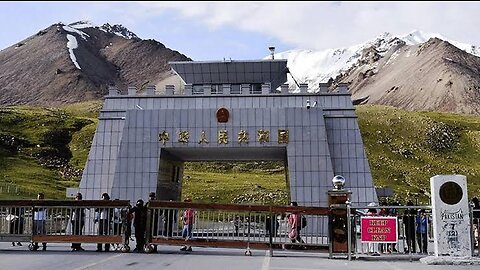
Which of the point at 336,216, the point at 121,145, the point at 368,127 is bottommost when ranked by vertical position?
the point at 336,216

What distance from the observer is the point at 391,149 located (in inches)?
3457

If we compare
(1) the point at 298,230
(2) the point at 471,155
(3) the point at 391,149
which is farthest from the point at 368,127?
(1) the point at 298,230

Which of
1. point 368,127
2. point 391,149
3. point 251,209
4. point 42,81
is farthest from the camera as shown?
point 42,81

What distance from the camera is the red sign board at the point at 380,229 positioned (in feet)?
54.7

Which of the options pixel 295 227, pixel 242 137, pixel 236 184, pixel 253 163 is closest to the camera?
pixel 295 227

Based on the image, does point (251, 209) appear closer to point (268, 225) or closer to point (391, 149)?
point (268, 225)

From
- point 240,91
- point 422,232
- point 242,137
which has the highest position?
point 240,91

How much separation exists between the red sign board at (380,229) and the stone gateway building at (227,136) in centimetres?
1136

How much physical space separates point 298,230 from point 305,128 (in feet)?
35.3

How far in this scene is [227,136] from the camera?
2858 cm

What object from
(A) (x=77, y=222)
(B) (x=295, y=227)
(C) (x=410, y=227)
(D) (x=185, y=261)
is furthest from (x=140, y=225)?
(C) (x=410, y=227)

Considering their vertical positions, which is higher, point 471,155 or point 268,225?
point 471,155

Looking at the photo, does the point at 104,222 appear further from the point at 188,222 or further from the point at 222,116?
the point at 222,116

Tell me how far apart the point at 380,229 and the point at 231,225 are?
422cm
